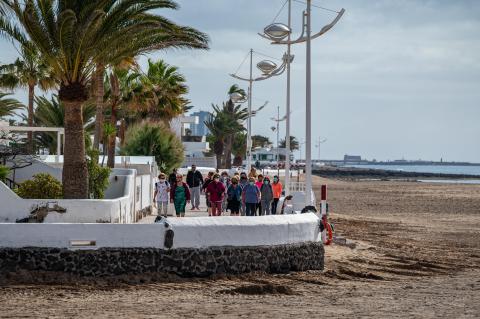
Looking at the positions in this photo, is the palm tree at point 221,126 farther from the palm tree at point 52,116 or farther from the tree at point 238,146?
the palm tree at point 52,116

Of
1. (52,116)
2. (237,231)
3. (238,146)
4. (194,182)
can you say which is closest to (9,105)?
(52,116)

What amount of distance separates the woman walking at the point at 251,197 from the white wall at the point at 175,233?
5.89 m

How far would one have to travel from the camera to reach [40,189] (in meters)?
21.0

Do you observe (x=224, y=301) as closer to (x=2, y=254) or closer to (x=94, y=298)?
(x=94, y=298)

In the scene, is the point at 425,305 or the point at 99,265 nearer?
the point at 425,305

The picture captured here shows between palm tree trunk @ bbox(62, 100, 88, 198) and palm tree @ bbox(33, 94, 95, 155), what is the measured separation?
1191 inches

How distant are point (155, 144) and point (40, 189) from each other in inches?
1200

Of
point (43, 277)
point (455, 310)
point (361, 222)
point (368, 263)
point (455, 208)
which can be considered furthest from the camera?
point (455, 208)

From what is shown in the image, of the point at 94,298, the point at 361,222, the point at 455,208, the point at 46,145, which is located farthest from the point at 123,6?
the point at 46,145

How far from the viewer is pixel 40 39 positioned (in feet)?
65.9

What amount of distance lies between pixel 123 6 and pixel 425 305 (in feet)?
35.0

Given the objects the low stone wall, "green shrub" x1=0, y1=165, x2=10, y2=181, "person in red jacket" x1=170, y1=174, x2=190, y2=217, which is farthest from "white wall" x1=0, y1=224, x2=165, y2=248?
"person in red jacket" x1=170, y1=174, x2=190, y2=217

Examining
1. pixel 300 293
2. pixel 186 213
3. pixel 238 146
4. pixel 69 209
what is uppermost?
pixel 238 146

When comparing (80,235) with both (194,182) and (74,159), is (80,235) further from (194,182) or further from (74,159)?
(194,182)
